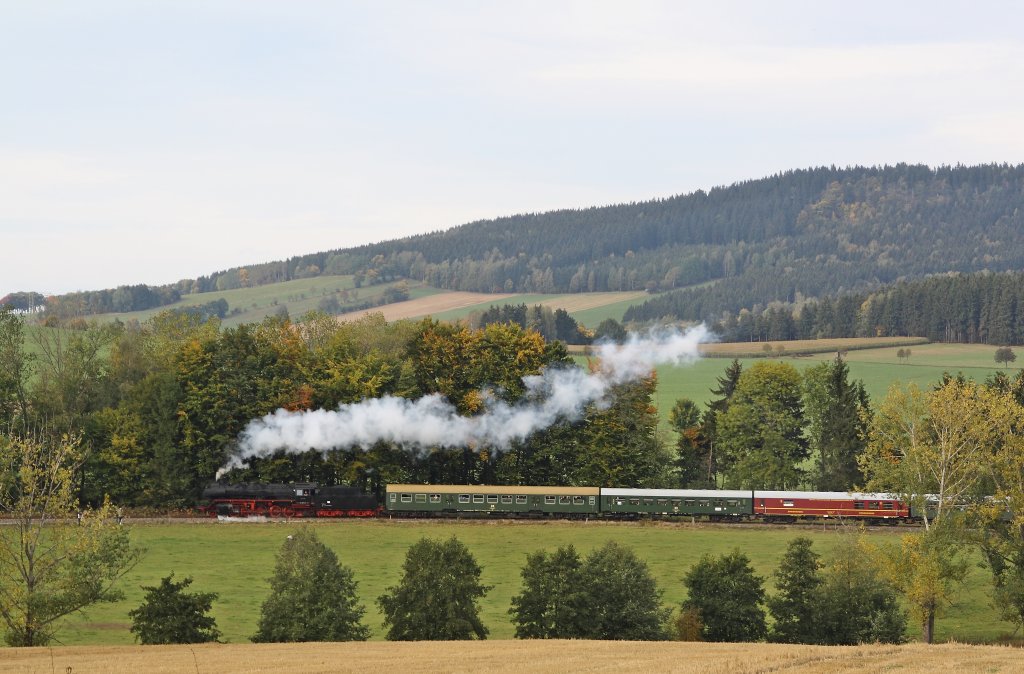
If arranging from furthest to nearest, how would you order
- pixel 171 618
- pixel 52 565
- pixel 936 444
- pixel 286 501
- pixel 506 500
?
pixel 506 500, pixel 286 501, pixel 936 444, pixel 52 565, pixel 171 618

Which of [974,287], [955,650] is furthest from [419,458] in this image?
[974,287]

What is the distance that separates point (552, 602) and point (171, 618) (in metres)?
15.5

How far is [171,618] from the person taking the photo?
160ft

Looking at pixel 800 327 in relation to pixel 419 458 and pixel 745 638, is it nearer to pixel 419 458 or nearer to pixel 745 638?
pixel 419 458

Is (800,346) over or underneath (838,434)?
over

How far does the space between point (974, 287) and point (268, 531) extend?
14361 cm

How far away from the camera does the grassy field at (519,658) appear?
3907cm

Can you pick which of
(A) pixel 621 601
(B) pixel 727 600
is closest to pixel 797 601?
(B) pixel 727 600

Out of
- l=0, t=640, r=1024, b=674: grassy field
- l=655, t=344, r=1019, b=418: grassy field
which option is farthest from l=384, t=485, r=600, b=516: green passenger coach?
l=655, t=344, r=1019, b=418: grassy field

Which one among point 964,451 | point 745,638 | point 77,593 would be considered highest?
point 964,451

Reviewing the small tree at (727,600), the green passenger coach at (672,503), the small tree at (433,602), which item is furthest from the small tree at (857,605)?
the green passenger coach at (672,503)

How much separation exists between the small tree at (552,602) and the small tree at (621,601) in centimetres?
44

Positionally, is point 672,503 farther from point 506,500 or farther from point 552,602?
point 552,602

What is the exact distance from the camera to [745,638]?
52562 millimetres
